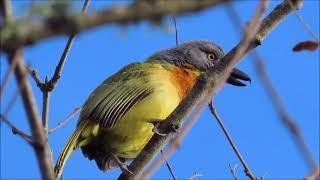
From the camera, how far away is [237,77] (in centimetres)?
684

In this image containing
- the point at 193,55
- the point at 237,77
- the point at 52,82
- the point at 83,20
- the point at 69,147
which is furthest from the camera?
the point at 193,55

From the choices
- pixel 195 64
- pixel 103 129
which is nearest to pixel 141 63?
pixel 195 64

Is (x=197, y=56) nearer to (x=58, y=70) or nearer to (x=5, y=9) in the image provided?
(x=58, y=70)

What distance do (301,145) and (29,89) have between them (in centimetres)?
97

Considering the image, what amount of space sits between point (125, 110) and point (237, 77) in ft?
5.87

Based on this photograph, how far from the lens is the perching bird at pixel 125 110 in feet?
18.7

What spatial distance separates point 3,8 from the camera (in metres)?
1.72

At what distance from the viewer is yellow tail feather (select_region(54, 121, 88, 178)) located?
4770mm

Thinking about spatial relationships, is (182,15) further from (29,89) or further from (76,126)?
(76,126)

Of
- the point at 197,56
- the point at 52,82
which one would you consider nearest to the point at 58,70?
the point at 52,82

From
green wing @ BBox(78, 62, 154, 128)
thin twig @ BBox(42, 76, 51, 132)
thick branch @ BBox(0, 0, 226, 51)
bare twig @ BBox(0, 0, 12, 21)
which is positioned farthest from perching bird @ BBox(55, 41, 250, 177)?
thick branch @ BBox(0, 0, 226, 51)

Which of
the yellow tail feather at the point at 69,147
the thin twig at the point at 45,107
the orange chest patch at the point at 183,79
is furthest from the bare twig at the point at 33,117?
the orange chest patch at the point at 183,79

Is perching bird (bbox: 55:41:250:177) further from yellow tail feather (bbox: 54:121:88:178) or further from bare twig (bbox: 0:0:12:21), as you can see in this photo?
bare twig (bbox: 0:0:12:21)

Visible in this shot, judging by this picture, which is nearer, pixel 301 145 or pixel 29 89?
pixel 301 145
